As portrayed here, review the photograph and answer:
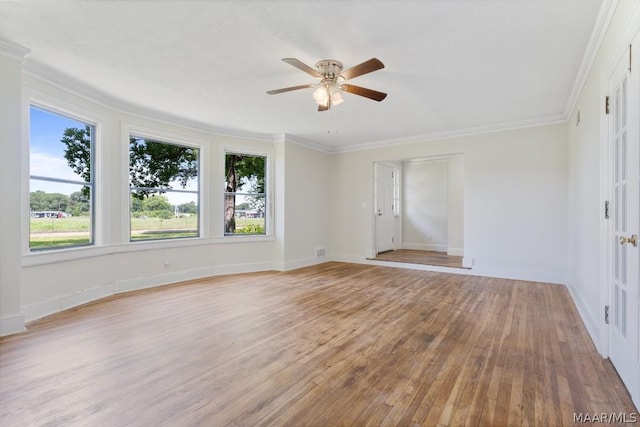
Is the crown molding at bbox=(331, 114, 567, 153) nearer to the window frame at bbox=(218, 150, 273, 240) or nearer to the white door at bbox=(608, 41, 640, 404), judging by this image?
the window frame at bbox=(218, 150, 273, 240)

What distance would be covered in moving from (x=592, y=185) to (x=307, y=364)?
3072 mm

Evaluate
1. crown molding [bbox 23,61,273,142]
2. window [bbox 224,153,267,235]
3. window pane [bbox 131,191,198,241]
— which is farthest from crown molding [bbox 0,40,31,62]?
window [bbox 224,153,267,235]

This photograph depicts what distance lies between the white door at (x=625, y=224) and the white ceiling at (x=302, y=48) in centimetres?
72

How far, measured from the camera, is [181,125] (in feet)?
16.8

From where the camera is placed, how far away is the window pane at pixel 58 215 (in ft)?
11.3

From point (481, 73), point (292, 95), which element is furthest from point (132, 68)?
point (481, 73)

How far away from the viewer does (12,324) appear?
2914 mm

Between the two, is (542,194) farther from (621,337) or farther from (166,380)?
(166,380)

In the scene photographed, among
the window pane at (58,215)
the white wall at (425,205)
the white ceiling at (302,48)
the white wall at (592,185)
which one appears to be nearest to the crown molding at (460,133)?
the white ceiling at (302,48)

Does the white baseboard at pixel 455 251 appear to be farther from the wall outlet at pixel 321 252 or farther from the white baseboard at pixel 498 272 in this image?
the wall outlet at pixel 321 252

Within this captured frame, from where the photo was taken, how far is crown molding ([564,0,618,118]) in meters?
2.22

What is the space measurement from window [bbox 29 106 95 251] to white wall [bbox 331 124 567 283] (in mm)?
5361

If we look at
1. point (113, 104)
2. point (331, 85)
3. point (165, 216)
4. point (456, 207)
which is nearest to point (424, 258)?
point (456, 207)

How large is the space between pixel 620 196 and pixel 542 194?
3082mm
